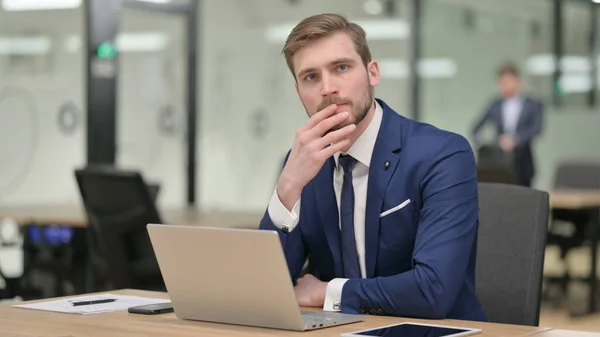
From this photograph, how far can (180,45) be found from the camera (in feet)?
28.0

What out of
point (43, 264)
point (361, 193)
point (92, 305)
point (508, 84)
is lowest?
point (43, 264)

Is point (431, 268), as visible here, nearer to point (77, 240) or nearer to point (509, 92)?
point (77, 240)

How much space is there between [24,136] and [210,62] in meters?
2.07

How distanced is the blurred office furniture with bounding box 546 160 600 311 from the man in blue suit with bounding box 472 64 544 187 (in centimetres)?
115

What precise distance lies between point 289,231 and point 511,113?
22.9 feet

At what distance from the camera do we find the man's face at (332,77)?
2326 mm

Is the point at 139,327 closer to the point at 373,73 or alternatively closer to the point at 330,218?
the point at 330,218

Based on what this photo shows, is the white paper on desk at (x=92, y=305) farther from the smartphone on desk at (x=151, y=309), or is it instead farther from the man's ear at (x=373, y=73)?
the man's ear at (x=373, y=73)

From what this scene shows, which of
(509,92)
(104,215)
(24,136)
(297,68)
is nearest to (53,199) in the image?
(24,136)

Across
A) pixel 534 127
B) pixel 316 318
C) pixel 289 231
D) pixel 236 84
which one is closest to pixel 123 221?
pixel 289 231

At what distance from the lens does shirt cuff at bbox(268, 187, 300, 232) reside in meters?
2.34

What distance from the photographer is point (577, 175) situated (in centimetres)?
755

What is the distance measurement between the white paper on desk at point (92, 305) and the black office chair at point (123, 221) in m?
1.72

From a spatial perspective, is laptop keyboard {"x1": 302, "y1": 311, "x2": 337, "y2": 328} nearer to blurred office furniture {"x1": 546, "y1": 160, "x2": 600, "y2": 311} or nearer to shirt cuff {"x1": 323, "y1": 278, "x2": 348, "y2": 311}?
shirt cuff {"x1": 323, "y1": 278, "x2": 348, "y2": 311}
